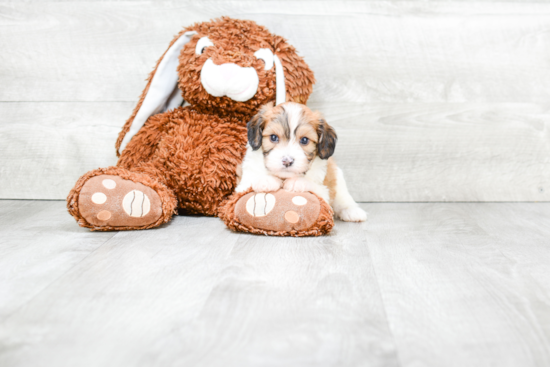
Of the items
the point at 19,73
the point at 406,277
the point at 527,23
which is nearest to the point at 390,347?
the point at 406,277

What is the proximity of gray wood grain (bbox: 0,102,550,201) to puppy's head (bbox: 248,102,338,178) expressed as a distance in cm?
58

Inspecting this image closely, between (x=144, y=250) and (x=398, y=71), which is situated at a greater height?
(x=398, y=71)

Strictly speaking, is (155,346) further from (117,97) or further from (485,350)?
(117,97)

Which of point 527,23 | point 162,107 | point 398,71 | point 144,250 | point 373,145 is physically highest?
point 527,23

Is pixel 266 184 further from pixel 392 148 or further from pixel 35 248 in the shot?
pixel 392 148

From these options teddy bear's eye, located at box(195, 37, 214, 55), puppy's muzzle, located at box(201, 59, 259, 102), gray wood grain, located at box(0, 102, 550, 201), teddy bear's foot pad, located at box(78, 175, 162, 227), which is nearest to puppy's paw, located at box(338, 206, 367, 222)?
gray wood grain, located at box(0, 102, 550, 201)

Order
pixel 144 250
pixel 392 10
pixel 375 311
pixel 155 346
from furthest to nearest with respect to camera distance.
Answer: pixel 392 10 → pixel 144 250 → pixel 375 311 → pixel 155 346

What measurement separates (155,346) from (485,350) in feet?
1.82

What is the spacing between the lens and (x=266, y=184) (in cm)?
150

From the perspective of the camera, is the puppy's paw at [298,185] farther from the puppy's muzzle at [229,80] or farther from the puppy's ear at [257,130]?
the puppy's muzzle at [229,80]

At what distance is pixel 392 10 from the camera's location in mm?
2020

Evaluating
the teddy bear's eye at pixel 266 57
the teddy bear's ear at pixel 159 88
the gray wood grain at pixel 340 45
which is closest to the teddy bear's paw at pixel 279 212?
the teddy bear's eye at pixel 266 57

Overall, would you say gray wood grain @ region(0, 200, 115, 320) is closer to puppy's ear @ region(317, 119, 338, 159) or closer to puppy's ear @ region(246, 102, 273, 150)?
puppy's ear @ region(246, 102, 273, 150)

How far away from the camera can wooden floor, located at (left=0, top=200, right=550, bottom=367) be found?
77 cm
